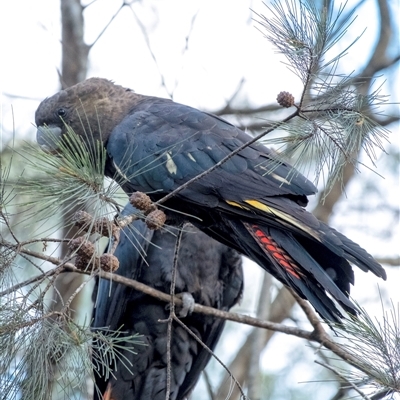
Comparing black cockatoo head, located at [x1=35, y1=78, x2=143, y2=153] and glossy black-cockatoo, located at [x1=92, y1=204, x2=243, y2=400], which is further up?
black cockatoo head, located at [x1=35, y1=78, x2=143, y2=153]

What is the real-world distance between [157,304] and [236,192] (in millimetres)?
1012

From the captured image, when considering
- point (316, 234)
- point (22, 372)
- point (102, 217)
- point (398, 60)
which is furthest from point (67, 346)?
point (398, 60)

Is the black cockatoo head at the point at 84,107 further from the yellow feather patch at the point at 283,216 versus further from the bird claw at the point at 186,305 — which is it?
the yellow feather patch at the point at 283,216

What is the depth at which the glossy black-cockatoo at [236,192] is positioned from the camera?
2527mm

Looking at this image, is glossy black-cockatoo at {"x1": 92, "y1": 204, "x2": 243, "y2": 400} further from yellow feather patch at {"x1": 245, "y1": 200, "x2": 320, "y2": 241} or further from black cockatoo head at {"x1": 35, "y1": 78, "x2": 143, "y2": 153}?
yellow feather patch at {"x1": 245, "y1": 200, "x2": 320, "y2": 241}

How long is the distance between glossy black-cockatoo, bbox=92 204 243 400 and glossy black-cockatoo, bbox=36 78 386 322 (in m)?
0.47

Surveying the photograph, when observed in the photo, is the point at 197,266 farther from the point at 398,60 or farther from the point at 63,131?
the point at 398,60

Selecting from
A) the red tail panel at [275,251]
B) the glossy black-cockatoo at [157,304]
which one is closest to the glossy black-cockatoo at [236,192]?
the red tail panel at [275,251]

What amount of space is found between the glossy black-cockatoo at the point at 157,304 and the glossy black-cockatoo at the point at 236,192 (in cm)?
47

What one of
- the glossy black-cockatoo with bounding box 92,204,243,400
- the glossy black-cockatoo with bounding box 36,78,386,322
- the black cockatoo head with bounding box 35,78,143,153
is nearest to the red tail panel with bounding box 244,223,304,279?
the glossy black-cockatoo with bounding box 36,78,386,322

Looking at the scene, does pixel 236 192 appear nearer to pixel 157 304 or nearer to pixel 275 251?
pixel 275 251

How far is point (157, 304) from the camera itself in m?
3.55

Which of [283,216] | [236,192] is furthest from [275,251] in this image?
[236,192]

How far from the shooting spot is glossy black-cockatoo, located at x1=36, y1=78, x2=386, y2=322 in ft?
8.29
